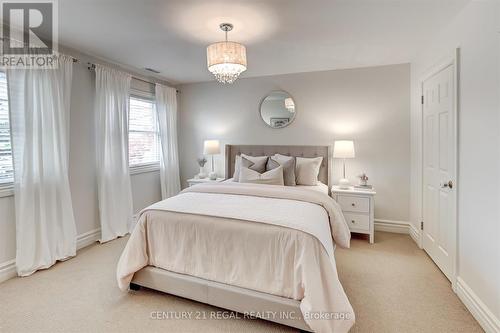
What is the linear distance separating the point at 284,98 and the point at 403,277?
9.73 feet

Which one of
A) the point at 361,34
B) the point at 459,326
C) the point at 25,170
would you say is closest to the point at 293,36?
the point at 361,34

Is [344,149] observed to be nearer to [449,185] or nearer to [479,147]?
[449,185]

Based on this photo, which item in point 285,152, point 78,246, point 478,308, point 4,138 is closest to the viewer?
point 478,308

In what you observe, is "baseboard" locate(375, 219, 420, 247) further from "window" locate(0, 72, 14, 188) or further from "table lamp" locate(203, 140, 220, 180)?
"window" locate(0, 72, 14, 188)

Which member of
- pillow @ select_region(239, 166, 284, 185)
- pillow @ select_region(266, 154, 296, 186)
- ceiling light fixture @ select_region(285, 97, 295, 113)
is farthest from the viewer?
ceiling light fixture @ select_region(285, 97, 295, 113)

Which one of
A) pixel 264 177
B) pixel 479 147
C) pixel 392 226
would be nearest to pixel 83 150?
pixel 264 177

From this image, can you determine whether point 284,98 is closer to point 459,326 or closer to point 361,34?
point 361,34

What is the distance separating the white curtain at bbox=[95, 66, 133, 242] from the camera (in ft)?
11.2

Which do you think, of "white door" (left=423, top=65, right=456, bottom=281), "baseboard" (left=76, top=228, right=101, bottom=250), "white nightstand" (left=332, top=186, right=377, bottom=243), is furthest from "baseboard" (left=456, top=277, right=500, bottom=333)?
"baseboard" (left=76, top=228, right=101, bottom=250)

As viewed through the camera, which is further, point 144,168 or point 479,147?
point 144,168

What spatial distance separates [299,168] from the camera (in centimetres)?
372

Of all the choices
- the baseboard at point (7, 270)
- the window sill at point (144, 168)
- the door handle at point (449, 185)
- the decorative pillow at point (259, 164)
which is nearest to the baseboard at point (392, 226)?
the door handle at point (449, 185)

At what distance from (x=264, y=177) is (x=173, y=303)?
1.82 m

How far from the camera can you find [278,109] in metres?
4.32
